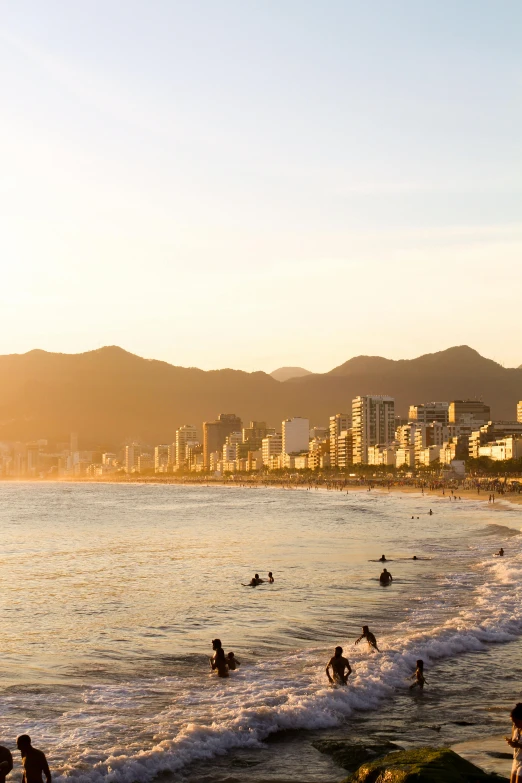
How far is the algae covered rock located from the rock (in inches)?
72.0

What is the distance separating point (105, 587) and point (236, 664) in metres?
18.9

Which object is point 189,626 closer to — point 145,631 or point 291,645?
point 145,631

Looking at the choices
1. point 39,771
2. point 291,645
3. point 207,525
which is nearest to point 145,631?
point 291,645

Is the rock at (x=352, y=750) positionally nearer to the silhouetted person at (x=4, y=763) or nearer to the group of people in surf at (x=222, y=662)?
the group of people in surf at (x=222, y=662)

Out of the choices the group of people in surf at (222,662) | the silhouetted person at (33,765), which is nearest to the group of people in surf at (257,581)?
the group of people in surf at (222,662)

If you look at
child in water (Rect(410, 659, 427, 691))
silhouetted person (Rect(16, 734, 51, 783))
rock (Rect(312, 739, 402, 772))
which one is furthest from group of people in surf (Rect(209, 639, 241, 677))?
silhouetted person (Rect(16, 734, 51, 783))

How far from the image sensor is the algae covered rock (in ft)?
39.0

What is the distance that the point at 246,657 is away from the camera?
23.1 m

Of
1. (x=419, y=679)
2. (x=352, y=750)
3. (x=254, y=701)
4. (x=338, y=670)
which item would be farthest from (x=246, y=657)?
(x=352, y=750)

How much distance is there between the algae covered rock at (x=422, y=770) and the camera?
1188cm

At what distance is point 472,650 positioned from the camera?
77.3 feet

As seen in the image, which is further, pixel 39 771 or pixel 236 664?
pixel 236 664

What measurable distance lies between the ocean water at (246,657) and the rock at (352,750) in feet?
0.79

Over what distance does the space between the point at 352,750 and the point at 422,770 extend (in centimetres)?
358
